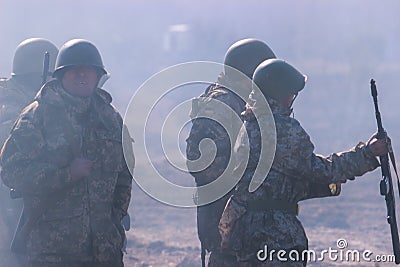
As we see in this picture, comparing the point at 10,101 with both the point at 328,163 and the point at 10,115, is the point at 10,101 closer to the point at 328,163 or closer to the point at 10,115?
the point at 10,115

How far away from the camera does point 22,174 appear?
5539 millimetres

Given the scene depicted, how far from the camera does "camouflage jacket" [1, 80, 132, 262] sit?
18.2 feet

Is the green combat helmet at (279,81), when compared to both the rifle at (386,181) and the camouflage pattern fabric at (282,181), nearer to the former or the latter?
the camouflage pattern fabric at (282,181)

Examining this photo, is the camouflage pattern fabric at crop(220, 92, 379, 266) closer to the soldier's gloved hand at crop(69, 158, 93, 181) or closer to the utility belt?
the utility belt

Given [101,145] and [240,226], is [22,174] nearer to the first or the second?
[101,145]

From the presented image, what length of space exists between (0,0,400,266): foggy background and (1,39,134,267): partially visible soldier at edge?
931 cm

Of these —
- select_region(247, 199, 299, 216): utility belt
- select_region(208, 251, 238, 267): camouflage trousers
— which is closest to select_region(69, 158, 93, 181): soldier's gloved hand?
select_region(247, 199, 299, 216): utility belt

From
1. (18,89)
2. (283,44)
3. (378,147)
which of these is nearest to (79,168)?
(378,147)

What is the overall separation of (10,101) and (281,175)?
10.4 feet

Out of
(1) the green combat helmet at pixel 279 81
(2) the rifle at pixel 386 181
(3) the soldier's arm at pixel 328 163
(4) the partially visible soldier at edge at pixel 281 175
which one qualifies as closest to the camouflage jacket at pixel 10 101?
(4) the partially visible soldier at edge at pixel 281 175

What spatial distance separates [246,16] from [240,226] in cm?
4531

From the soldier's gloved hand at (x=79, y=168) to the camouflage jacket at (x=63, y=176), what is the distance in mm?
43

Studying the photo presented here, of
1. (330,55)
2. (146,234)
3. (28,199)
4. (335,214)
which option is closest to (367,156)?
(28,199)

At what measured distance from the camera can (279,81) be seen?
5.70 metres
